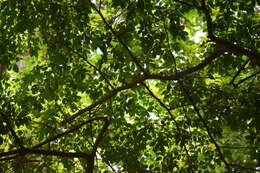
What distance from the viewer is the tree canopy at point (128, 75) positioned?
358 cm

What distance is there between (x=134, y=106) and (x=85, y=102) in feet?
7.11

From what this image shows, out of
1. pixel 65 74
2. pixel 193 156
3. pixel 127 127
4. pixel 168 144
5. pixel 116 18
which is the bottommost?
pixel 193 156

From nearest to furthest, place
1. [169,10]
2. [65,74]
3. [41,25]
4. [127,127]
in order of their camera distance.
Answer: [169,10], [41,25], [65,74], [127,127]

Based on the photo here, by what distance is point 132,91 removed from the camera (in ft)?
15.6

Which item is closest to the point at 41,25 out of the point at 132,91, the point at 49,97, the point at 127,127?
the point at 49,97

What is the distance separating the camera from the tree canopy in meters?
3.58

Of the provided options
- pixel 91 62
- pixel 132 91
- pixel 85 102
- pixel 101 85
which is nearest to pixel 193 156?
pixel 132 91

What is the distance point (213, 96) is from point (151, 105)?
1.18 meters

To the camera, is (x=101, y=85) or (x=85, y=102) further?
(x=85, y=102)

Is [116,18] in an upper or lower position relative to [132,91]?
upper

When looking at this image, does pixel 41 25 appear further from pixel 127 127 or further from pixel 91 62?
pixel 127 127

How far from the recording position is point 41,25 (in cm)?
399

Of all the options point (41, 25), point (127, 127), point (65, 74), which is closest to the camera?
point (41, 25)

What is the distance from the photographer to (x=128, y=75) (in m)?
4.18
